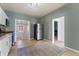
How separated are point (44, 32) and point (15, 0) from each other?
626cm

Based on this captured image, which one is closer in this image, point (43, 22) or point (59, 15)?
point (59, 15)

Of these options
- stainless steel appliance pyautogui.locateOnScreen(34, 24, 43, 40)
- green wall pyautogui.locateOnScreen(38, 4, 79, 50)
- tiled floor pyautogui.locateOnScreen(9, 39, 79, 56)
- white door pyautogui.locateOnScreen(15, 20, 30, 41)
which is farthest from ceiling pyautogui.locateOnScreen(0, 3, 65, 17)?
stainless steel appliance pyautogui.locateOnScreen(34, 24, 43, 40)

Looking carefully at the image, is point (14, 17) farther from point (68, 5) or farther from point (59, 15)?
point (68, 5)

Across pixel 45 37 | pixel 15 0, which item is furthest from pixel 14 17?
pixel 15 0

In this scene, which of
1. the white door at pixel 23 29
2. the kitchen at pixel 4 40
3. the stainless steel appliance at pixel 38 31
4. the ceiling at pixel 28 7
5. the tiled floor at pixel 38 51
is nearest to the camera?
the kitchen at pixel 4 40

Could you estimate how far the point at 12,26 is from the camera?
230 inches

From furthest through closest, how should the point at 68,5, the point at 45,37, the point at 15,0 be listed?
the point at 45,37, the point at 68,5, the point at 15,0

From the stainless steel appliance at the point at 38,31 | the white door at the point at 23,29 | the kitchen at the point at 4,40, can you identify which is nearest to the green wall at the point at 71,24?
the kitchen at the point at 4,40

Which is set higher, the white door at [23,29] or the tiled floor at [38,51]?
the white door at [23,29]

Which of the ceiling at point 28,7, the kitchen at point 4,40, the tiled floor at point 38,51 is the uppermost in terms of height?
the ceiling at point 28,7

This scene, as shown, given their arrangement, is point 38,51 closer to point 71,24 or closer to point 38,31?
point 71,24

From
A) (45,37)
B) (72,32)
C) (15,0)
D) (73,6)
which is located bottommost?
(45,37)

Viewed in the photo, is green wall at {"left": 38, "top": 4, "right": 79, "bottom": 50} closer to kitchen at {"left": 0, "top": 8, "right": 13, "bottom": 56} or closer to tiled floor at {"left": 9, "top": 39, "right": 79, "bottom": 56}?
tiled floor at {"left": 9, "top": 39, "right": 79, "bottom": 56}

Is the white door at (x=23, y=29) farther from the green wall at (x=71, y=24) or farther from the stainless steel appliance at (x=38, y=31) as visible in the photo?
the green wall at (x=71, y=24)
